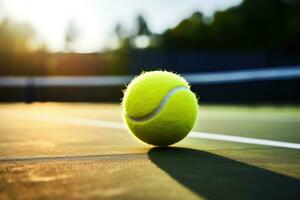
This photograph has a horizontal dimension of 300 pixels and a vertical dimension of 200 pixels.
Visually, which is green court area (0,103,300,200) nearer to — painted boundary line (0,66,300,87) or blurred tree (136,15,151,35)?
painted boundary line (0,66,300,87)

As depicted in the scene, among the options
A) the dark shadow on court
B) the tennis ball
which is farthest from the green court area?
the tennis ball

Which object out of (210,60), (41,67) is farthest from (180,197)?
(210,60)

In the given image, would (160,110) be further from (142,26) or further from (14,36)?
(142,26)

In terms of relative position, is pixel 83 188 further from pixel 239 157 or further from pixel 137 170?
pixel 239 157

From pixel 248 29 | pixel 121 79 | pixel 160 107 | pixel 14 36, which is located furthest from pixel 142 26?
pixel 160 107

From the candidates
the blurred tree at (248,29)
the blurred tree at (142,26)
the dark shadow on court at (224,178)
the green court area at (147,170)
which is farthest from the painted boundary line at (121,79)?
the blurred tree at (142,26)
